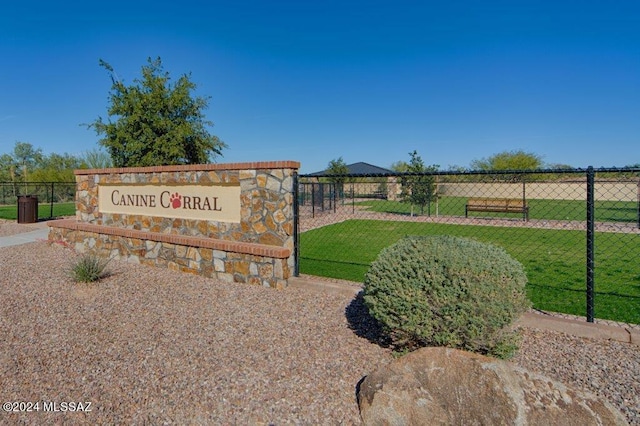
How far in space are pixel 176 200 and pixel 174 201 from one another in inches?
2.4

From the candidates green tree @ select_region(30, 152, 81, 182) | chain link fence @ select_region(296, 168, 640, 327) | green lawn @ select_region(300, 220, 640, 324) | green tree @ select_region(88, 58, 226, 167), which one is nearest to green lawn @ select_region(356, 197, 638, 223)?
chain link fence @ select_region(296, 168, 640, 327)

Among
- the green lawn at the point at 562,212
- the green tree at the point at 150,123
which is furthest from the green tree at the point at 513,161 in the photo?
the green tree at the point at 150,123

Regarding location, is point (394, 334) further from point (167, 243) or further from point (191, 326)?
point (167, 243)

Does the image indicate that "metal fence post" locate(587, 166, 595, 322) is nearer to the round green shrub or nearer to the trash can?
the round green shrub

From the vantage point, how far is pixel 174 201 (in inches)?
266

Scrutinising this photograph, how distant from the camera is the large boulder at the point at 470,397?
2.29 meters

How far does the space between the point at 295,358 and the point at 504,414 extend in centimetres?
168

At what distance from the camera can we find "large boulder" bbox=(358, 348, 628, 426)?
7.52ft

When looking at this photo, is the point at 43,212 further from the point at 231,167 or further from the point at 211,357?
the point at 211,357

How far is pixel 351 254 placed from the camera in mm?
8500

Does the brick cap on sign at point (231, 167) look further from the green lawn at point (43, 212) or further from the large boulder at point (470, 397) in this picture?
the green lawn at point (43, 212)

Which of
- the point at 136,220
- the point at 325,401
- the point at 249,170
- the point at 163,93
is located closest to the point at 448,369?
the point at 325,401

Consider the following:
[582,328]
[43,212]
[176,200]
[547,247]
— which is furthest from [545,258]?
[43,212]

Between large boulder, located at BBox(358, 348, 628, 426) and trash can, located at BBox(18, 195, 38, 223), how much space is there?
15.7 metres
